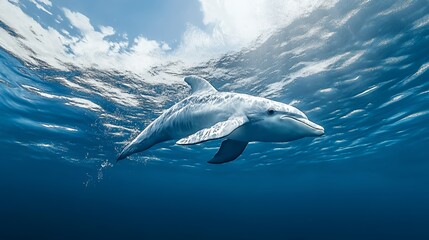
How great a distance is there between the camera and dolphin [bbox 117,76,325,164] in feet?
11.6

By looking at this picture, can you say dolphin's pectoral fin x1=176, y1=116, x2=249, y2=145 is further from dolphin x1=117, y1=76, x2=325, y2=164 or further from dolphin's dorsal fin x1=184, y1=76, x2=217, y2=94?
dolphin's dorsal fin x1=184, y1=76, x2=217, y2=94

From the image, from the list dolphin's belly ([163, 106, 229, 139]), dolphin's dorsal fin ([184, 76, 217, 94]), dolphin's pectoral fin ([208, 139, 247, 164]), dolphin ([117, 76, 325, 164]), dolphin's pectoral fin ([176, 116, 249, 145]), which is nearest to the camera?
dolphin's pectoral fin ([176, 116, 249, 145])

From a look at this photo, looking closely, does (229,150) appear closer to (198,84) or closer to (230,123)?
(230,123)

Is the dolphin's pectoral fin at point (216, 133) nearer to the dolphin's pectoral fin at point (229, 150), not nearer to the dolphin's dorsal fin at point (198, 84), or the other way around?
the dolphin's pectoral fin at point (229, 150)

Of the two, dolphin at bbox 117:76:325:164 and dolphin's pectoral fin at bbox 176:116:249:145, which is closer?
dolphin's pectoral fin at bbox 176:116:249:145

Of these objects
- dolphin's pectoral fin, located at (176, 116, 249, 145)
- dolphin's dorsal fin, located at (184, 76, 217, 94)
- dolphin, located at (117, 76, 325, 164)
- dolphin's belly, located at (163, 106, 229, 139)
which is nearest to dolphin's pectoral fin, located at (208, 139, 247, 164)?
dolphin, located at (117, 76, 325, 164)

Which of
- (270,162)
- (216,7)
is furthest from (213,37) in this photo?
(270,162)

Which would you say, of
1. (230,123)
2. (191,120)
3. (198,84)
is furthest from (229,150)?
(198,84)

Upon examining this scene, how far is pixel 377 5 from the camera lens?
753cm

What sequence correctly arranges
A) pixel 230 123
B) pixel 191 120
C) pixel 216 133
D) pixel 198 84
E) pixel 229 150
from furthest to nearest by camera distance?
pixel 198 84 → pixel 229 150 → pixel 191 120 → pixel 230 123 → pixel 216 133

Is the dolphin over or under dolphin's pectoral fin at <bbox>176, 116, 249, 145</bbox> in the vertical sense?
over

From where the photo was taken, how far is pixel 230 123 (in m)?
3.50

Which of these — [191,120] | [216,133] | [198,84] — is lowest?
[216,133]

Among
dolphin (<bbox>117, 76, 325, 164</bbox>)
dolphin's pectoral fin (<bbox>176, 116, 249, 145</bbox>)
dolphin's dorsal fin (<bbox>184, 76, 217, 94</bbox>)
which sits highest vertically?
dolphin's dorsal fin (<bbox>184, 76, 217, 94</bbox>)
